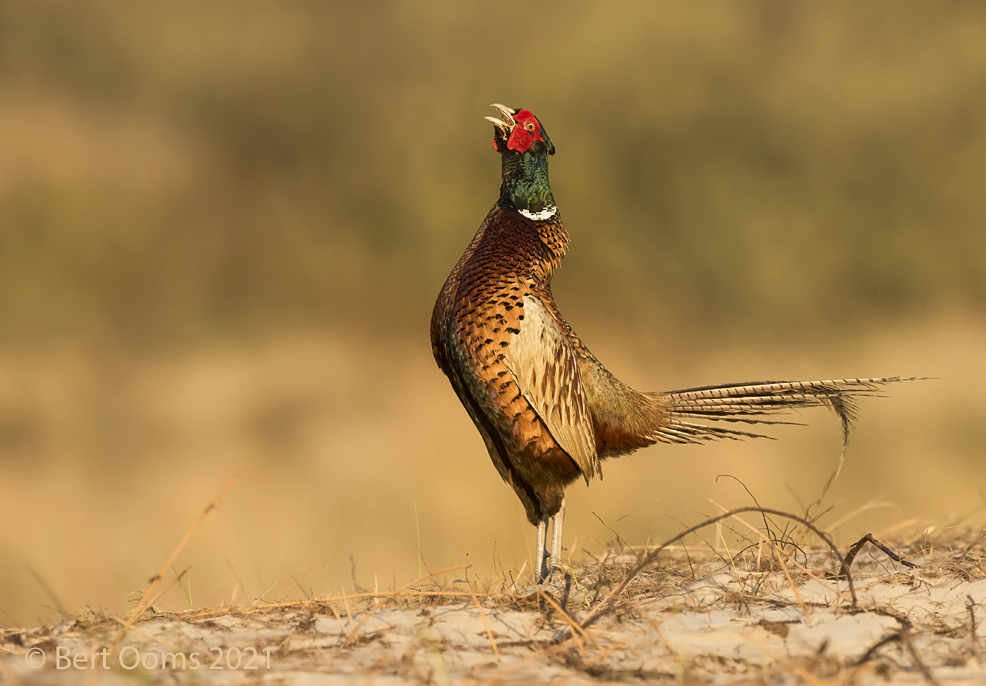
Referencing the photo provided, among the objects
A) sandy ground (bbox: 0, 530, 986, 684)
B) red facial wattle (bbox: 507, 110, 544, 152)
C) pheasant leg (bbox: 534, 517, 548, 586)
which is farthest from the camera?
red facial wattle (bbox: 507, 110, 544, 152)

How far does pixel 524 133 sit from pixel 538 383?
1509mm

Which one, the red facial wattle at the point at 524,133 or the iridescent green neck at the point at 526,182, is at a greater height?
the red facial wattle at the point at 524,133

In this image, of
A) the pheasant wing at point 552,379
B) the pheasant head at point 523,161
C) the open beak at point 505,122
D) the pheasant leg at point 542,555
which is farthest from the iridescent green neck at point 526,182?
the pheasant leg at point 542,555

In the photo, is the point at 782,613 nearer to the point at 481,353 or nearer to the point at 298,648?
the point at 298,648

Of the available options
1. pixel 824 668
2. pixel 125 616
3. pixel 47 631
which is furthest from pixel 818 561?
pixel 47 631

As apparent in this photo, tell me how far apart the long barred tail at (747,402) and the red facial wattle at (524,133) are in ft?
5.31

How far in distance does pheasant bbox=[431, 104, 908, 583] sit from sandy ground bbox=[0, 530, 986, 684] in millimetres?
1124

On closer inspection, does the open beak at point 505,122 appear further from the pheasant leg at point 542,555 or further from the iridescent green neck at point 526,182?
the pheasant leg at point 542,555

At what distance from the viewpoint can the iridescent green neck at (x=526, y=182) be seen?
4.55m

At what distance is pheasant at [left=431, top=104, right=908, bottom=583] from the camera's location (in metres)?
3.90

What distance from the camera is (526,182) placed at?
455cm
